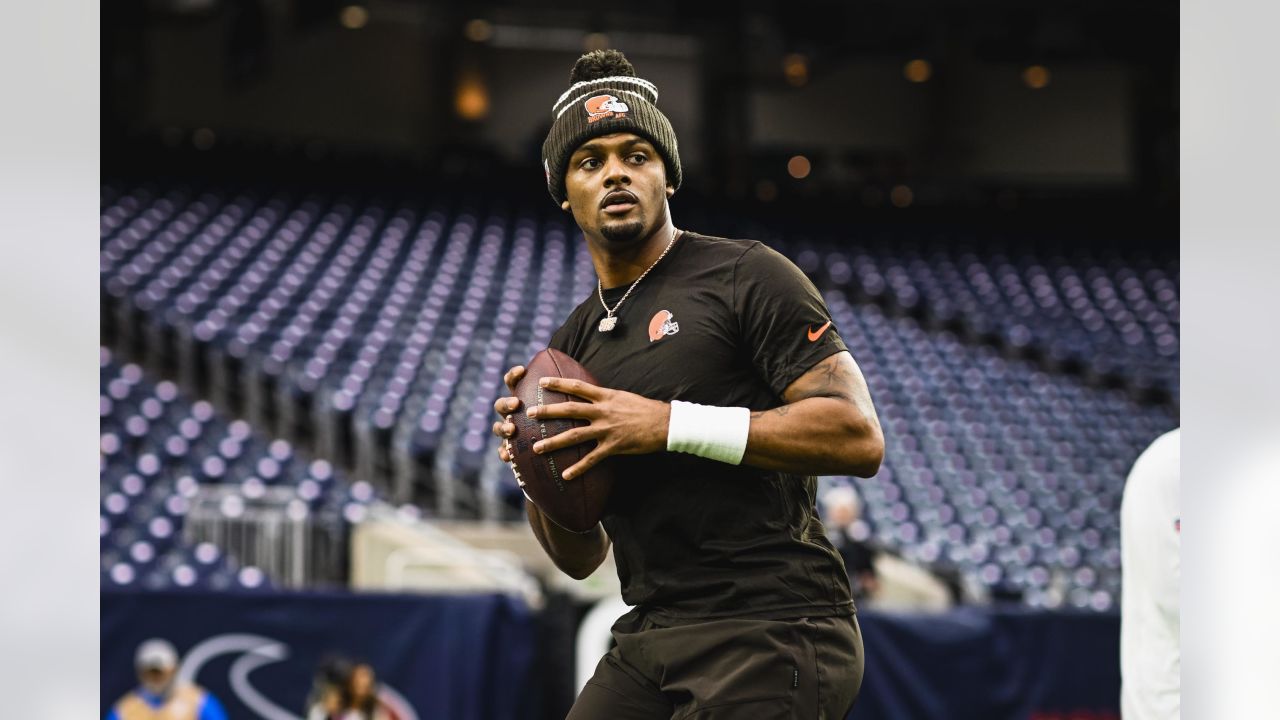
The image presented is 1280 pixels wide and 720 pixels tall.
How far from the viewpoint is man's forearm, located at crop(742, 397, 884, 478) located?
208 centimetres

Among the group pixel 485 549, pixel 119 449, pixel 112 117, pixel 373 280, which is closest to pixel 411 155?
pixel 112 117

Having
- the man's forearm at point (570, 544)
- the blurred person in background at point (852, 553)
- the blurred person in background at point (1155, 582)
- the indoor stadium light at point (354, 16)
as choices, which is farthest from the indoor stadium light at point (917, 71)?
the man's forearm at point (570, 544)

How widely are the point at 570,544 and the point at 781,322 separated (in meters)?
0.63

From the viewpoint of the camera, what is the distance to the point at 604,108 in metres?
2.37

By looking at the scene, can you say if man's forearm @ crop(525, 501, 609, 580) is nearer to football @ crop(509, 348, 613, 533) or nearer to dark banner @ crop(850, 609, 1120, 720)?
football @ crop(509, 348, 613, 533)

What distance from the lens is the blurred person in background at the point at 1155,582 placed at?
9.80 ft

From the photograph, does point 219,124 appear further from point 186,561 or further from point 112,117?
point 186,561

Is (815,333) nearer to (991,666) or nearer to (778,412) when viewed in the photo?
(778,412)

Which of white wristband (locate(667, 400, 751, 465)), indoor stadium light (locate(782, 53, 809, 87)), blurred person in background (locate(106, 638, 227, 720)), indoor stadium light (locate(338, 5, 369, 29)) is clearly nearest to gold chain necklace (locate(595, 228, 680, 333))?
white wristband (locate(667, 400, 751, 465))

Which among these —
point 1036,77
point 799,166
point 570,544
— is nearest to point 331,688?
point 570,544

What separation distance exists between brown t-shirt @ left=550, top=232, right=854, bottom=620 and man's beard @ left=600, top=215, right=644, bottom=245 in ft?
0.31

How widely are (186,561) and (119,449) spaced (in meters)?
2.53

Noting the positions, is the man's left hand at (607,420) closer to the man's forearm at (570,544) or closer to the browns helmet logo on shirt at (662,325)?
the browns helmet logo on shirt at (662,325)

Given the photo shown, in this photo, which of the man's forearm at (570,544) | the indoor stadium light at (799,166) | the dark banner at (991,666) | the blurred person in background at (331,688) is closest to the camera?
the man's forearm at (570,544)
